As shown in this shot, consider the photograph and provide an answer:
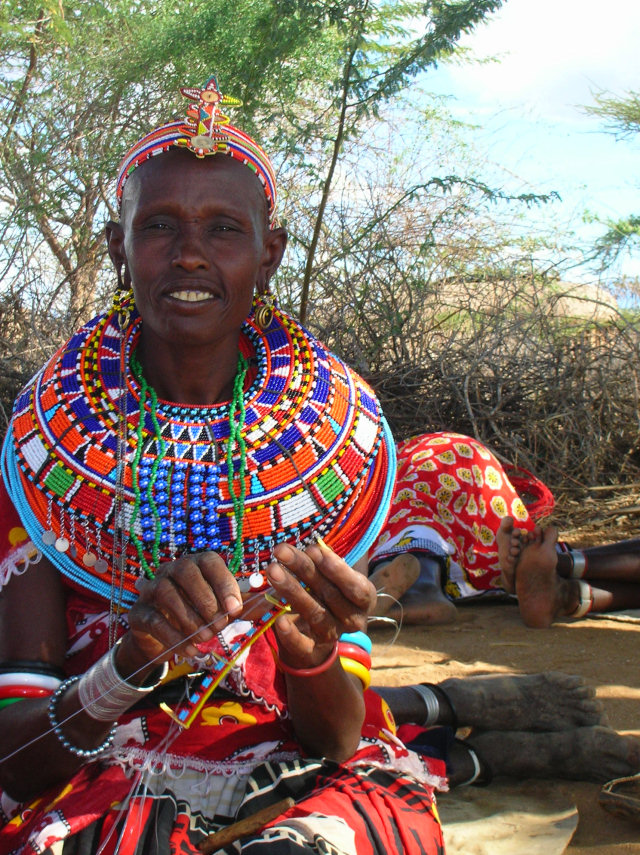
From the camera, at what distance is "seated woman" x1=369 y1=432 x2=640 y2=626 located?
3.61 meters

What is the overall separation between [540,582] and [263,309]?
2.10 metres

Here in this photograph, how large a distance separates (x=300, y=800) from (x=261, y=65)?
563 centimetres

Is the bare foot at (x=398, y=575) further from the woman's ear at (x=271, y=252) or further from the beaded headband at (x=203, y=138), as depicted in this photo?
the beaded headband at (x=203, y=138)

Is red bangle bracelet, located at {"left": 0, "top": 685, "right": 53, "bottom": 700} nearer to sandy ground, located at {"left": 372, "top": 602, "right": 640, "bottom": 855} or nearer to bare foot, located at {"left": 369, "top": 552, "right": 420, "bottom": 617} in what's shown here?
sandy ground, located at {"left": 372, "top": 602, "right": 640, "bottom": 855}

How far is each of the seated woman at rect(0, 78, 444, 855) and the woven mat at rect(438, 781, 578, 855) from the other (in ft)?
1.11

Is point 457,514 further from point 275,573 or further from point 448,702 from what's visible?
point 275,573

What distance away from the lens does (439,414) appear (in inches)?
215

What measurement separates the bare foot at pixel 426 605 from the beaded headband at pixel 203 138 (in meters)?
2.28

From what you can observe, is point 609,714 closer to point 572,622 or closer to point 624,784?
point 624,784

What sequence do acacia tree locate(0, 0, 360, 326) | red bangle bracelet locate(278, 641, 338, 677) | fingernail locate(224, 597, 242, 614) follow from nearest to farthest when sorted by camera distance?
1. fingernail locate(224, 597, 242, 614)
2. red bangle bracelet locate(278, 641, 338, 677)
3. acacia tree locate(0, 0, 360, 326)

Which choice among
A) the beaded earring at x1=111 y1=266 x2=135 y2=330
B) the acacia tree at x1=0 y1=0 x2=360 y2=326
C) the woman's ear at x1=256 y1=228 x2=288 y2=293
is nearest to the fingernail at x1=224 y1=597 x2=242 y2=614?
the beaded earring at x1=111 y1=266 x2=135 y2=330

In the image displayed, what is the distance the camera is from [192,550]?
177cm

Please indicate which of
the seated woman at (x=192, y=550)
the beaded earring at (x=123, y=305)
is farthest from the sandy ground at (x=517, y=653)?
the beaded earring at (x=123, y=305)

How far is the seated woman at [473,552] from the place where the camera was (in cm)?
361
